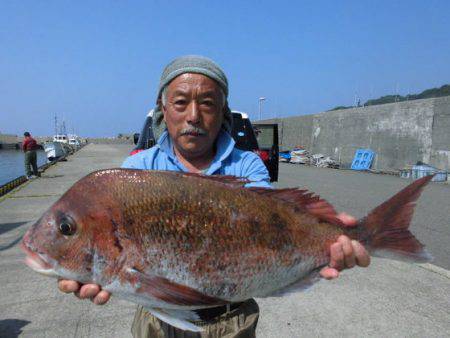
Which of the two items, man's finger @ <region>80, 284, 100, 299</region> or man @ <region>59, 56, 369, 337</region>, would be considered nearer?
man's finger @ <region>80, 284, 100, 299</region>

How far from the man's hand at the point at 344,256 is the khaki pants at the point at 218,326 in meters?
0.48

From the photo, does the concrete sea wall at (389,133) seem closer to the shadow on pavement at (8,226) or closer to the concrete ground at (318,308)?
the concrete ground at (318,308)

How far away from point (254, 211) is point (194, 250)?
0.36 metres

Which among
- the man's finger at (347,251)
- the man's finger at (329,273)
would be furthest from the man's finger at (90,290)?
the man's finger at (347,251)

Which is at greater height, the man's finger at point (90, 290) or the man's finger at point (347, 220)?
the man's finger at point (347, 220)

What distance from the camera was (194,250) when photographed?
1.72 m

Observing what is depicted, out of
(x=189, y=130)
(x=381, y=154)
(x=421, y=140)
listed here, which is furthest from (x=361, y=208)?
(x=381, y=154)

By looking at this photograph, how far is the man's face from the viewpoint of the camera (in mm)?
2123

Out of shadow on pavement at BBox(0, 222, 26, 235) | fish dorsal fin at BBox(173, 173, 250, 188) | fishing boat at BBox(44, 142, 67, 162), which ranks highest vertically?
fish dorsal fin at BBox(173, 173, 250, 188)

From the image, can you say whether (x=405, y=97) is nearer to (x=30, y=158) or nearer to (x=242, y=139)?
(x=242, y=139)

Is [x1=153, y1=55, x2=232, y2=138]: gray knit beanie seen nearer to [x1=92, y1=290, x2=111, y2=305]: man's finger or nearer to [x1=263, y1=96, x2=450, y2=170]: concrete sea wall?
[x1=92, y1=290, x2=111, y2=305]: man's finger

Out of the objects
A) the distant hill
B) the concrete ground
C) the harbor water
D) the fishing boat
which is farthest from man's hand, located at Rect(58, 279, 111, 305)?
the fishing boat

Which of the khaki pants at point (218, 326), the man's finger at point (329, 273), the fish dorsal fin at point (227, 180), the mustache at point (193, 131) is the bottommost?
the khaki pants at point (218, 326)

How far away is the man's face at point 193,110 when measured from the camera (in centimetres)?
212
